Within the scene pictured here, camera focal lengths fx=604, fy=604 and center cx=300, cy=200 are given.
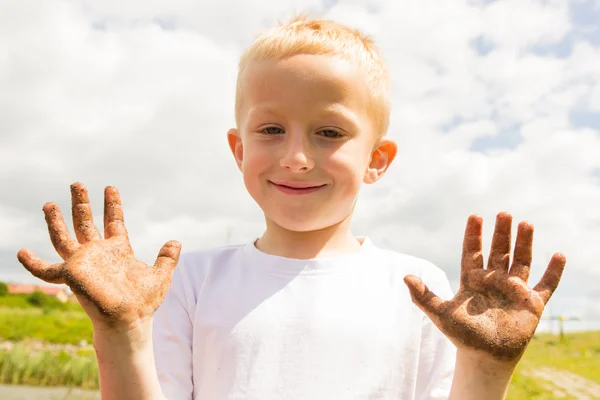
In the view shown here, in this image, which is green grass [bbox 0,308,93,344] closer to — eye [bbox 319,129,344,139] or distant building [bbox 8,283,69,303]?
distant building [bbox 8,283,69,303]

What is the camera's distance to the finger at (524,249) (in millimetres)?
1964

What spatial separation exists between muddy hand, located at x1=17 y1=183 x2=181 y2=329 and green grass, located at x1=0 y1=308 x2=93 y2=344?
14.8m

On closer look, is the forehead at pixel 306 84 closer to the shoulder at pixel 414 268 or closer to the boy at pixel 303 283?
the boy at pixel 303 283

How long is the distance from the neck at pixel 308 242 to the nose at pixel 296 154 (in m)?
0.33

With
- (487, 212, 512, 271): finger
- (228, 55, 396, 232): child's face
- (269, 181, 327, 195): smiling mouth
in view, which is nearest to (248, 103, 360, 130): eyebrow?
(228, 55, 396, 232): child's face

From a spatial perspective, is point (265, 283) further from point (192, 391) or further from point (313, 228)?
point (192, 391)

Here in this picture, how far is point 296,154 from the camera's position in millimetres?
2191

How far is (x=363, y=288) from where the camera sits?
2.34 meters

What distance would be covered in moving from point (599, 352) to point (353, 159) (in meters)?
27.6

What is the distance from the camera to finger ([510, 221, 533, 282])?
1964mm

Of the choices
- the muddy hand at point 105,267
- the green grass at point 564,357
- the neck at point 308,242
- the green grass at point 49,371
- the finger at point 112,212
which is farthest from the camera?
the green grass at point 564,357

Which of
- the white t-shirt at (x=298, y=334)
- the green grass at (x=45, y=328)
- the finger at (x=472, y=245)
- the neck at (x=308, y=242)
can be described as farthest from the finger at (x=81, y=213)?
the green grass at (x=45, y=328)

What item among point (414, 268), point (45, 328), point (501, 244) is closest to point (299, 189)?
point (414, 268)

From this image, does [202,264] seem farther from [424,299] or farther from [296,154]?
[424,299]
